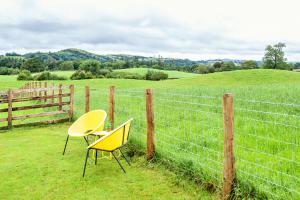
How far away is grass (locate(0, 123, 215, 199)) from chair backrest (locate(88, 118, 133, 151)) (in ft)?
1.80

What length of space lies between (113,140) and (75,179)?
0.96 metres

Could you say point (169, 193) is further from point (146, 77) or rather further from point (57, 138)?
point (146, 77)

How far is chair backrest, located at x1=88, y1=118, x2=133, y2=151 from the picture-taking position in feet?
17.6

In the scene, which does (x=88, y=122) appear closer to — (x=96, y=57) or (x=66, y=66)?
(x=66, y=66)

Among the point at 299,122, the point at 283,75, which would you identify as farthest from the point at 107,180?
the point at 283,75

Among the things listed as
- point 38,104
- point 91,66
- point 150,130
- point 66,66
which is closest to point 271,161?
point 150,130

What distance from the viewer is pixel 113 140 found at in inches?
219

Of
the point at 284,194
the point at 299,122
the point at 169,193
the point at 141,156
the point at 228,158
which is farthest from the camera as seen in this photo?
the point at 299,122

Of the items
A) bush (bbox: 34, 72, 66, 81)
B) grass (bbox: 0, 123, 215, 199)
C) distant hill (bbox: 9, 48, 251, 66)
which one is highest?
distant hill (bbox: 9, 48, 251, 66)

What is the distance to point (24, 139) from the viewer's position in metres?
8.80

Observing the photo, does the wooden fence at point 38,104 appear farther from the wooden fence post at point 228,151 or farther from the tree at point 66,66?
the tree at point 66,66

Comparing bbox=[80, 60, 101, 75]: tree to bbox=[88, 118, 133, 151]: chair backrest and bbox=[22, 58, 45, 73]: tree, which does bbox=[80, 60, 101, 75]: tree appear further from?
bbox=[88, 118, 133, 151]: chair backrest

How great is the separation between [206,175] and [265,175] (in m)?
0.88

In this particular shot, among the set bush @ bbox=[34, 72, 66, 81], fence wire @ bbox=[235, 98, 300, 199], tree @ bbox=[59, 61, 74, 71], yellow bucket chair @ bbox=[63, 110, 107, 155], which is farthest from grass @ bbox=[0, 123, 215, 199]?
tree @ bbox=[59, 61, 74, 71]
